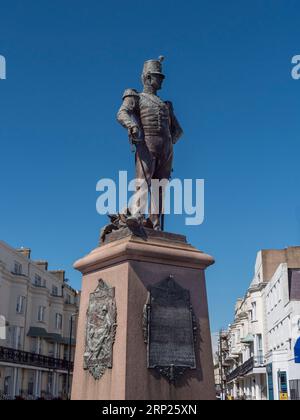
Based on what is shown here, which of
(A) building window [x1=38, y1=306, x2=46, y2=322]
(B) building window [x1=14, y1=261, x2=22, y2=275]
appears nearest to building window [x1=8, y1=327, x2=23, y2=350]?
(A) building window [x1=38, y1=306, x2=46, y2=322]

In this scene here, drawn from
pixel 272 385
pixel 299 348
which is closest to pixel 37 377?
pixel 272 385

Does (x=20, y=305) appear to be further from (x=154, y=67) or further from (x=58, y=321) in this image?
(x=154, y=67)

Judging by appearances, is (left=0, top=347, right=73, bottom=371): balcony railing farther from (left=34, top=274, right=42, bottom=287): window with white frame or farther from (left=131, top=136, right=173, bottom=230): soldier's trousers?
(left=131, top=136, right=173, bottom=230): soldier's trousers

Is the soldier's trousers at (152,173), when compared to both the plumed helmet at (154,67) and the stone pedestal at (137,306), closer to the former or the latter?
the stone pedestal at (137,306)

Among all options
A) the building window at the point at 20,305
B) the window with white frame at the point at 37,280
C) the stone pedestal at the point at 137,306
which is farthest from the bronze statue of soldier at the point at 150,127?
the window with white frame at the point at 37,280

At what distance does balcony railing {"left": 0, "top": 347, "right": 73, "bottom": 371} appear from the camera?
5095 cm

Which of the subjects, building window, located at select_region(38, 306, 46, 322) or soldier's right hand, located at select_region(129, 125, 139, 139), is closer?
soldier's right hand, located at select_region(129, 125, 139, 139)

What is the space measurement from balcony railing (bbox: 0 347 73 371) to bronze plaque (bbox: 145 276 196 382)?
44.8 metres

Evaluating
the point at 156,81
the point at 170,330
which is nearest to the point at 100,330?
the point at 170,330

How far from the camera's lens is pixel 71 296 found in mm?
72438

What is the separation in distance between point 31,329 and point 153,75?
5225 centimetres

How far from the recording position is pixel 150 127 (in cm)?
938

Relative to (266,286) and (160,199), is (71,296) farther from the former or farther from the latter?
(160,199)
